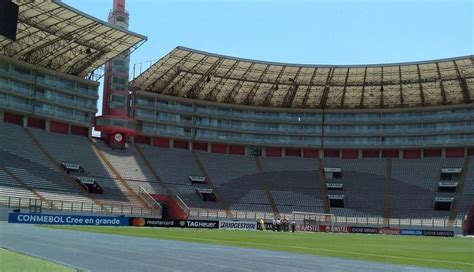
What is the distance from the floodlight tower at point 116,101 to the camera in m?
91.0

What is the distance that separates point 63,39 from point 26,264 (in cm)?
6636

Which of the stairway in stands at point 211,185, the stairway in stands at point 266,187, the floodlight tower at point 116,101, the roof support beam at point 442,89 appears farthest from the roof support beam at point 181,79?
the roof support beam at point 442,89

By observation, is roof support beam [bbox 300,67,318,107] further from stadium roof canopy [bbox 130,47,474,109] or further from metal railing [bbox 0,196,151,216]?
metal railing [bbox 0,196,151,216]

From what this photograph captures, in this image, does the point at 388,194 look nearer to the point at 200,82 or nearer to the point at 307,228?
the point at 307,228

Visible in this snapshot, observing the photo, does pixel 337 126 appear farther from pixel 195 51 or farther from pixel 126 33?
pixel 126 33

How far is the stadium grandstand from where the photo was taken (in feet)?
255

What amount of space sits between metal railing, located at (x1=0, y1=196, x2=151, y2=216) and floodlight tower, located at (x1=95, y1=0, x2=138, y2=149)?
65.1 feet

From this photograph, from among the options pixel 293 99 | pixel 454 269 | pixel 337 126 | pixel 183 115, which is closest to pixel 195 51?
pixel 183 115

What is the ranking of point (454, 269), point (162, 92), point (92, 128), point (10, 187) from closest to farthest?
1. point (454, 269)
2. point (10, 187)
3. point (92, 128)
4. point (162, 92)

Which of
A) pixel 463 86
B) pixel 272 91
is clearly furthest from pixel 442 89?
pixel 272 91

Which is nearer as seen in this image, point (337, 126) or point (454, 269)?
point (454, 269)

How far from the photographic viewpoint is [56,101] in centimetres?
8681

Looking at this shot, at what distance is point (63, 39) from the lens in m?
76.7

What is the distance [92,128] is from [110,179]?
1437cm
